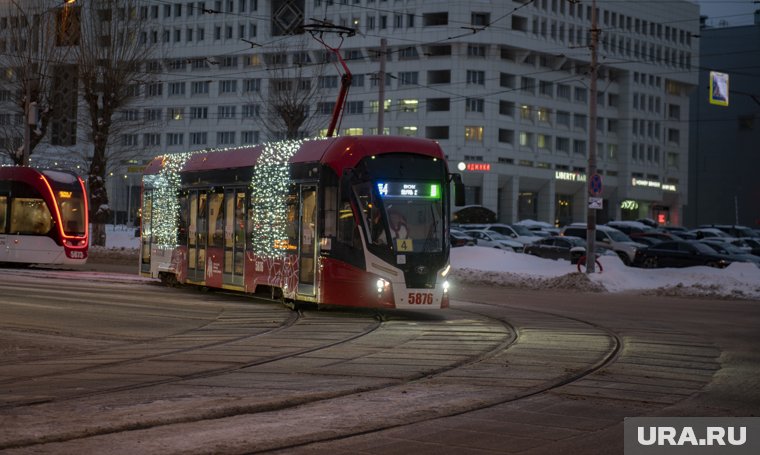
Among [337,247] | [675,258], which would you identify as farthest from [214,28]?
[337,247]

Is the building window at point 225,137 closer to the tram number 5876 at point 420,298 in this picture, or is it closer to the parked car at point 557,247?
the parked car at point 557,247

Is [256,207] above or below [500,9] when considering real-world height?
below

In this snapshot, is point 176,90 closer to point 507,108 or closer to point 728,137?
point 507,108

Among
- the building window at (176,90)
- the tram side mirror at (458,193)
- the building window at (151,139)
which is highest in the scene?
the building window at (176,90)

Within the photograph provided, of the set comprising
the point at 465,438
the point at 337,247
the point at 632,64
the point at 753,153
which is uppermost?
the point at 632,64

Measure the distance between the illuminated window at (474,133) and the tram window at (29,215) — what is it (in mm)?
62720

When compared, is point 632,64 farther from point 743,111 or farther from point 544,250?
point 544,250

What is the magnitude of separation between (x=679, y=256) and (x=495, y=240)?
674 inches

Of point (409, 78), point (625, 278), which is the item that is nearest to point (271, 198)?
point (625, 278)

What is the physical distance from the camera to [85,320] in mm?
18281

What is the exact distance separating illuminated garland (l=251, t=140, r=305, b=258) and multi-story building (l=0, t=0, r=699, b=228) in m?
62.6

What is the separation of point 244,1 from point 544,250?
58.7 meters

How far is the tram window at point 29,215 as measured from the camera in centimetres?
3491

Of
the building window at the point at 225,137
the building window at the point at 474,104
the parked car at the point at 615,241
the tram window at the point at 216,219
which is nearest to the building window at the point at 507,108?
the building window at the point at 474,104
